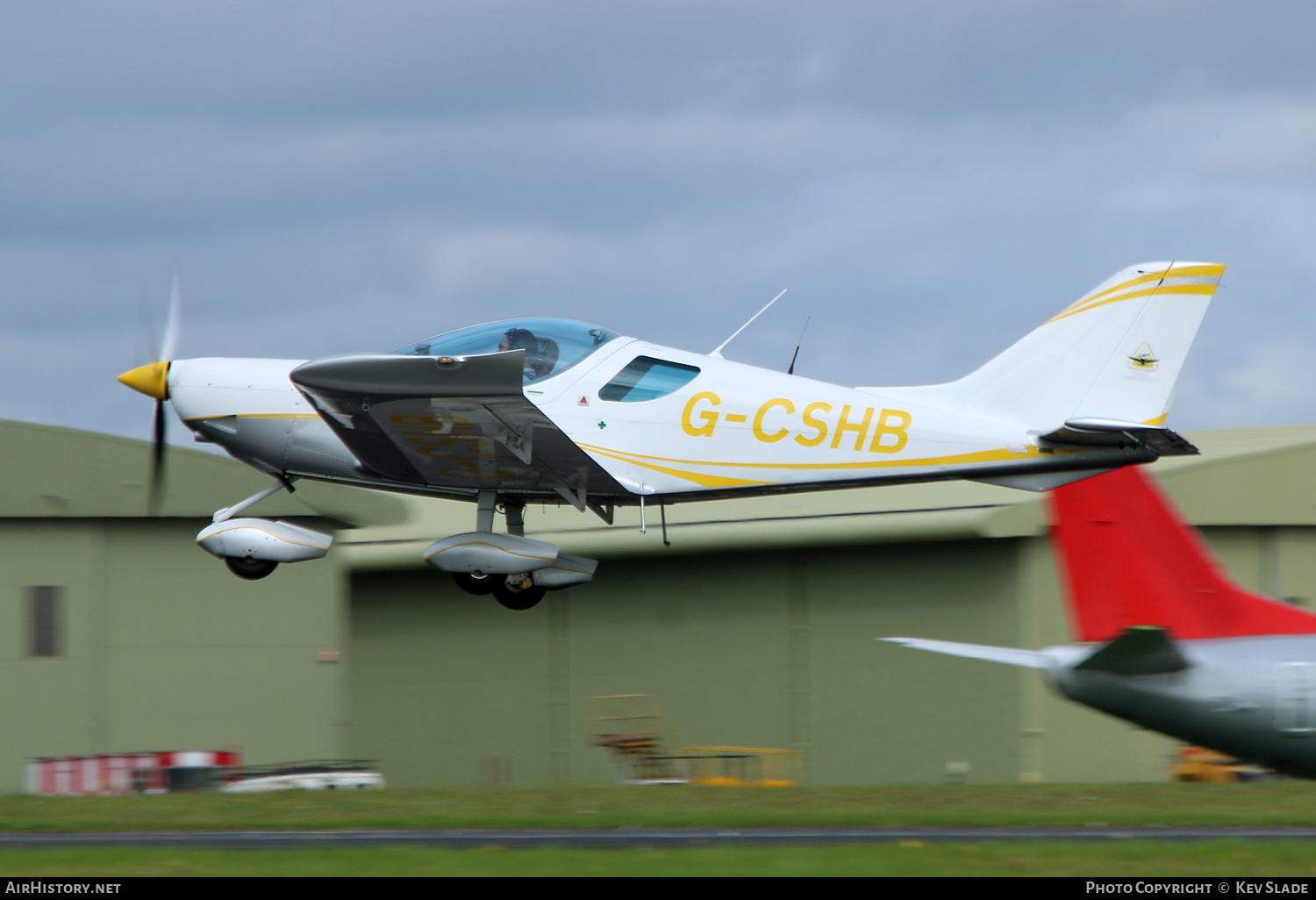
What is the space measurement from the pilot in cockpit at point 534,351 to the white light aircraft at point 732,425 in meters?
0.01

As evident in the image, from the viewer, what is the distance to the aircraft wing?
1099cm

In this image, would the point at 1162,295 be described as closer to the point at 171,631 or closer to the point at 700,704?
the point at 700,704

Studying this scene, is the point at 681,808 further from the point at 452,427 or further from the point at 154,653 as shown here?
the point at 154,653

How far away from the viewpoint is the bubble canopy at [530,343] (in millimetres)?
12195

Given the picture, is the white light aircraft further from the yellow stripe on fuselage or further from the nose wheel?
the nose wheel

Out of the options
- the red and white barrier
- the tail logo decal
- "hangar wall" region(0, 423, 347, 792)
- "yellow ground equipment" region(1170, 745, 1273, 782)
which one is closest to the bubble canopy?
the tail logo decal

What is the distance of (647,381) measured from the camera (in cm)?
1255

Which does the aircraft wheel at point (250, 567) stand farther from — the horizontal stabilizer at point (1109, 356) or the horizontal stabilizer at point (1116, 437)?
the horizontal stabilizer at point (1116, 437)

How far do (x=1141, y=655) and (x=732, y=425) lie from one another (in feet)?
13.1

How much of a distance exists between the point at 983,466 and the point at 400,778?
1366cm

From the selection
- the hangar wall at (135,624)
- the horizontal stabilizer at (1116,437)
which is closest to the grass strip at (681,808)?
the hangar wall at (135,624)

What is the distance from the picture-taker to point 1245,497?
20.9 metres

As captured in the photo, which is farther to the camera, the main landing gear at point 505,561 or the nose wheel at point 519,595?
the nose wheel at point 519,595

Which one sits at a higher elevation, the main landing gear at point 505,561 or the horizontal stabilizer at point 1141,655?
the main landing gear at point 505,561
